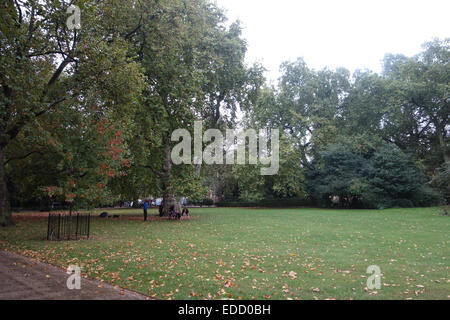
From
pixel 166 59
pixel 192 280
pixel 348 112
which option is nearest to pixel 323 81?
pixel 348 112

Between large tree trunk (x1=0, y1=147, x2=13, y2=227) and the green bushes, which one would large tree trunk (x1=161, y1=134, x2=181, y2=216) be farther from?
the green bushes

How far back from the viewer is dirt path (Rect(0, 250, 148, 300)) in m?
5.28

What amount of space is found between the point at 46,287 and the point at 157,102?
1455cm

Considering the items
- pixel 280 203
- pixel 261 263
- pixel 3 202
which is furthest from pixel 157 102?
pixel 280 203

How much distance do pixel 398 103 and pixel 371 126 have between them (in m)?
4.88

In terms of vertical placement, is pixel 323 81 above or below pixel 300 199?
above

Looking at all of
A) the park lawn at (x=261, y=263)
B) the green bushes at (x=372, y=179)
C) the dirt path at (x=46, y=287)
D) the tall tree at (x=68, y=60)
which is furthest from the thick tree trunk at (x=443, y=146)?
the dirt path at (x=46, y=287)

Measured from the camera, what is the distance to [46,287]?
5.81m

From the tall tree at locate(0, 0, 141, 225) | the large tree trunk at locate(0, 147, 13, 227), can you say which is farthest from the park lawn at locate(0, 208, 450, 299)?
the tall tree at locate(0, 0, 141, 225)

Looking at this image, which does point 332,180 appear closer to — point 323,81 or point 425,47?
point 323,81

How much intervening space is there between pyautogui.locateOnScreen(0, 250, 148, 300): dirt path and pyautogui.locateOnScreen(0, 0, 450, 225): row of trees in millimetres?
5237

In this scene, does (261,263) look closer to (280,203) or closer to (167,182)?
(167,182)

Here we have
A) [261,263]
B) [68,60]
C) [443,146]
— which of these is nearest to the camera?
[261,263]

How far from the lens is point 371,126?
3938 centimetres
